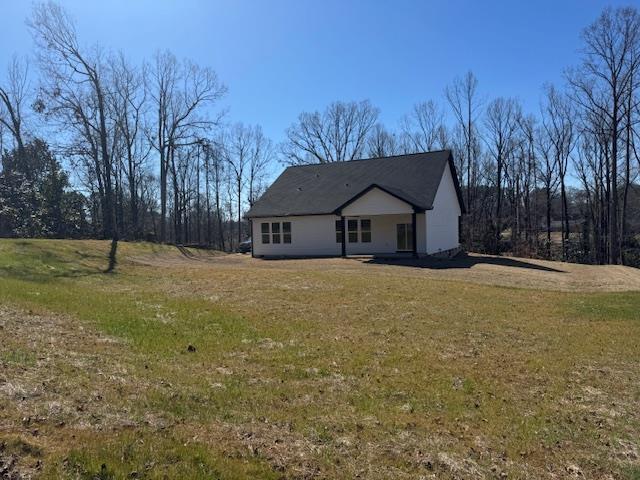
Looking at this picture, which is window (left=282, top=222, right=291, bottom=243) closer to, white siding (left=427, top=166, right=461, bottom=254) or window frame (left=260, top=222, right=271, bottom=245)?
window frame (left=260, top=222, right=271, bottom=245)

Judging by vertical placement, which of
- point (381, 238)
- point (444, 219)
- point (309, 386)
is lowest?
point (309, 386)

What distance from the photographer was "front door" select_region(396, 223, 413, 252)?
2822 centimetres

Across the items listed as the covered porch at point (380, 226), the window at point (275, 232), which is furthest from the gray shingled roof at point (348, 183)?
the window at point (275, 232)

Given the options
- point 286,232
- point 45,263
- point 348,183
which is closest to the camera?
point 45,263

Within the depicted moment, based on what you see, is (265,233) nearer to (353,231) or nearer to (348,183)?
(353,231)

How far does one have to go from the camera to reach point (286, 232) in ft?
100

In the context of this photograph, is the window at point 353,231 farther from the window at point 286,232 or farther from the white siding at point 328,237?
the window at point 286,232

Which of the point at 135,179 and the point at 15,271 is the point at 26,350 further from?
the point at 135,179

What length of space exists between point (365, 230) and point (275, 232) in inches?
226

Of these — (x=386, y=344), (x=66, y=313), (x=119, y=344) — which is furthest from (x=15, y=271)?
(x=386, y=344)

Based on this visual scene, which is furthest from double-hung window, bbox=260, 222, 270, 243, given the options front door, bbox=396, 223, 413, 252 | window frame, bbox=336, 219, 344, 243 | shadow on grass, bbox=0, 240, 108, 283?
shadow on grass, bbox=0, 240, 108, 283

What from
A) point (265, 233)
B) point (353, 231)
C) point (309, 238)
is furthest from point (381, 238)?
point (265, 233)

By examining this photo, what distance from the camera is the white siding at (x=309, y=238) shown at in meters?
29.1

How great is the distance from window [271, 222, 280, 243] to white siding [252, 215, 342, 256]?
0.81ft
